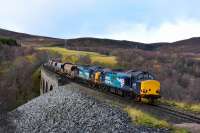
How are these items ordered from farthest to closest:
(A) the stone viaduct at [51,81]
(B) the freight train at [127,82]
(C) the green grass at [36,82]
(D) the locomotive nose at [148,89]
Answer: (C) the green grass at [36,82] → (A) the stone viaduct at [51,81] → (B) the freight train at [127,82] → (D) the locomotive nose at [148,89]

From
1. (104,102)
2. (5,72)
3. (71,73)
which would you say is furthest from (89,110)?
(5,72)

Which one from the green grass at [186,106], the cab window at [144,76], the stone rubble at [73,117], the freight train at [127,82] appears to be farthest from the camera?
the cab window at [144,76]

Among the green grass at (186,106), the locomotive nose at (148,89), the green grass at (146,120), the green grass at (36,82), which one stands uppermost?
the locomotive nose at (148,89)

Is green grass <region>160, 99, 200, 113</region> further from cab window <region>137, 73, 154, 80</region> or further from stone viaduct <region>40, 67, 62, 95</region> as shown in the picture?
stone viaduct <region>40, 67, 62, 95</region>

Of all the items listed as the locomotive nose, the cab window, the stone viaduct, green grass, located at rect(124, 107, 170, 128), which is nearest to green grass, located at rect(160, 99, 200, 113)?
the locomotive nose

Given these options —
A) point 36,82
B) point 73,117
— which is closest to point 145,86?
point 73,117

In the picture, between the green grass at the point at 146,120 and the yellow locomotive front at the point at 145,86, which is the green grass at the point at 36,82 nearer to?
the yellow locomotive front at the point at 145,86

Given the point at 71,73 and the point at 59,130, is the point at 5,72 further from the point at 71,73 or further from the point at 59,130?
the point at 59,130

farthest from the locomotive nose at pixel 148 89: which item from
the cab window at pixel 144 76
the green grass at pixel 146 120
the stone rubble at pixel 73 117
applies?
the green grass at pixel 146 120

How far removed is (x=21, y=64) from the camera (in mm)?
114750

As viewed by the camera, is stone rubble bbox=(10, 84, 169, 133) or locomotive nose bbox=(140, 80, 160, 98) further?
locomotive nose bbox=(140, 80, 160, 98)

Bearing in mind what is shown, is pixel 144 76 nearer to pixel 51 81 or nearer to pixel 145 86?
pixel 145 86

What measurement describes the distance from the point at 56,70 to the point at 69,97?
43486 mm

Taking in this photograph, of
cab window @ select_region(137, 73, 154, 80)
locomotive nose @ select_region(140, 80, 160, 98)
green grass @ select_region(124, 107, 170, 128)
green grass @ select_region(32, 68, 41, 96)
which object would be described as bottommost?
green grass @ select_region(32, 68, 41, 96)
